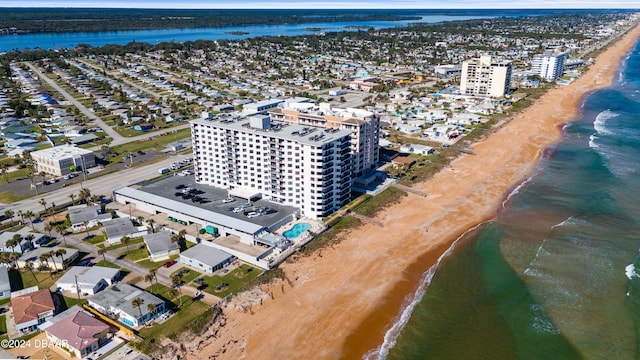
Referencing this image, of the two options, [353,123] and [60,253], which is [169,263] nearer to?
[60,253]

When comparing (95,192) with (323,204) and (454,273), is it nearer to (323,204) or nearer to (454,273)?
(323,204)

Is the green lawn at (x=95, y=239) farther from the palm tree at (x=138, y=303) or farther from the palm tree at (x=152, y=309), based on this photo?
the palm tree at (x=152, y=309)

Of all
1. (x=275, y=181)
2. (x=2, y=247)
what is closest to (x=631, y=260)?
(x=275, y=181)

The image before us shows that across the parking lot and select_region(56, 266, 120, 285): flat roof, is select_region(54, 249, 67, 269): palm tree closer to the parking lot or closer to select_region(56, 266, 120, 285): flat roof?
select_region(56, 266, 120, 285): flat roof

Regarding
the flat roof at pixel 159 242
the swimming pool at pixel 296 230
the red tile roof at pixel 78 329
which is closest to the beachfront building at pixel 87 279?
the flat roof at pixel 159 242

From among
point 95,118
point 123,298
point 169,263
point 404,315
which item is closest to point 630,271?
point 404,315

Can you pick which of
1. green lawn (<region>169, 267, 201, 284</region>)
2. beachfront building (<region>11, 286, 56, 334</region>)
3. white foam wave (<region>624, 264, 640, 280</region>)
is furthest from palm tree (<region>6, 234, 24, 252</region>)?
white foam wave (<region>624, 264, 640, 280</region>)
